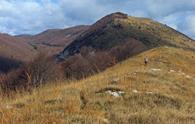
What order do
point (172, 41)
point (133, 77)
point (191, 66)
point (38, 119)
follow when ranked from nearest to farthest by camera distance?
point (38, 119) < point (133, 77) < point (191, 66) < point (172, 41)

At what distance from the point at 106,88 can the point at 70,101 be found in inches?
122

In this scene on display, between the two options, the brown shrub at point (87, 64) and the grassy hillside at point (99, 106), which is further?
the brown shrub at point (87, 64)

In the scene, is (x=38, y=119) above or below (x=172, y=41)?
below

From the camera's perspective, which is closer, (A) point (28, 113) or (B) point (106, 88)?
→ (A) point (28, 113)

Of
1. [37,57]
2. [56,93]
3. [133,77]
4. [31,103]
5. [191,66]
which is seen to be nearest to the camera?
[31,103]

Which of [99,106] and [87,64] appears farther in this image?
[87,64]

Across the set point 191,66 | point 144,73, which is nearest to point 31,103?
point 144,73

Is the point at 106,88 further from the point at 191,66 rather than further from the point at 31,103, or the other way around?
the point at 191,66

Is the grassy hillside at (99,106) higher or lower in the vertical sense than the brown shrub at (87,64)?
lower

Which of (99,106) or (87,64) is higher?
(87,64)

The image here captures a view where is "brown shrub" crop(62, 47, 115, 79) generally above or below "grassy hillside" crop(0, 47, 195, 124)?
above

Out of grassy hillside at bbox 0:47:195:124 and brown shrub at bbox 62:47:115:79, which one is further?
brown shrub at bbox 62:47:115:79

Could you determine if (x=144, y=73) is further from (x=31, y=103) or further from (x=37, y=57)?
(x=37, y=57)

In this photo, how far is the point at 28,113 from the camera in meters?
8.73
